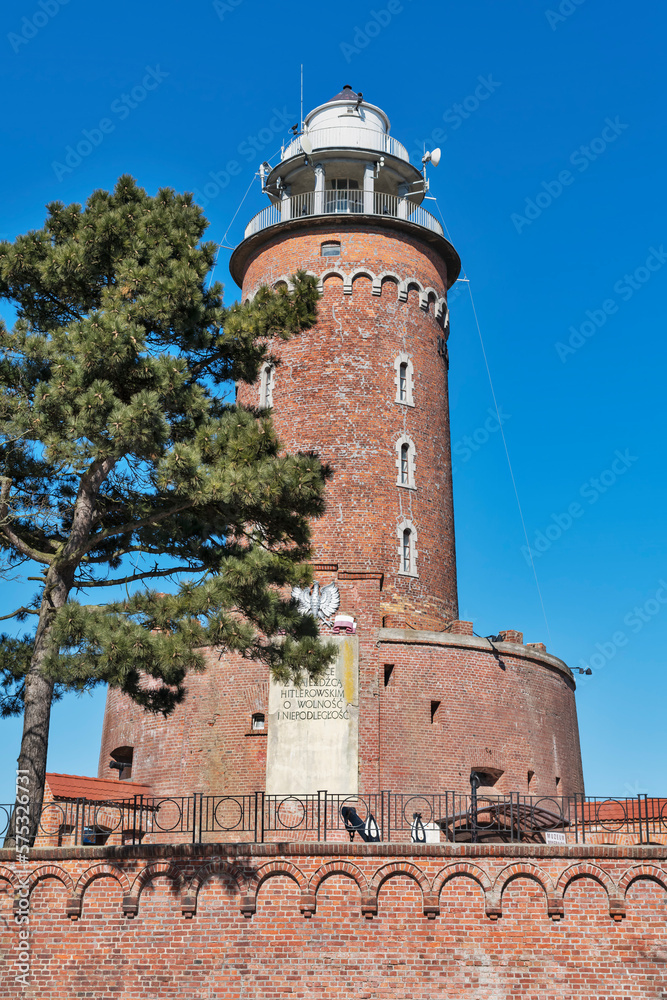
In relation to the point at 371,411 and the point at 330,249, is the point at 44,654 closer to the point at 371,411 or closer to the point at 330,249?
the point at 371,411

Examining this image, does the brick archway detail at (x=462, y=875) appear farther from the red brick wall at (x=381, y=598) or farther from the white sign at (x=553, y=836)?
the red brick wall at (x=381, y=598)

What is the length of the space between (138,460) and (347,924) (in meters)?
7.04

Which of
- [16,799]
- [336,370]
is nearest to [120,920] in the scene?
[16,799]

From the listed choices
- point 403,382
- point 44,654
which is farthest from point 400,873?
point 403,382

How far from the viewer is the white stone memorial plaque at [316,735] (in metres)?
21.5

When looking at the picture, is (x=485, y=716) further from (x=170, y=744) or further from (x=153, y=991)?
(x=153, y=991)

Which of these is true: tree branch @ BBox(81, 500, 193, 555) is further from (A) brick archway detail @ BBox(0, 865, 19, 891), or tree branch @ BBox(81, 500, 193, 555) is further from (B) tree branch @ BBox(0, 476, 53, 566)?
(A) brick archway detail @ BBox(0, 865, 19, 891)

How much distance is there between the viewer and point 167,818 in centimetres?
2239

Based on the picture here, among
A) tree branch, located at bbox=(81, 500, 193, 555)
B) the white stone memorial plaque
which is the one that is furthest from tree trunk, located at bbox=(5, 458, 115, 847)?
the white stone memorial plaque

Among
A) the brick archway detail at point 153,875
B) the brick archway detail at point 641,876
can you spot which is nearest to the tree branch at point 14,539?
the brick archway detail at point 153,875

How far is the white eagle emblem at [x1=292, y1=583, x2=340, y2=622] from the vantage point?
23.1m

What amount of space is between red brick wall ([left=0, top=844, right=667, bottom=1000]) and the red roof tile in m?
6.74

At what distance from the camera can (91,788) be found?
22.5 meters

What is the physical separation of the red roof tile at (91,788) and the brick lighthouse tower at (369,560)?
48cm
